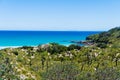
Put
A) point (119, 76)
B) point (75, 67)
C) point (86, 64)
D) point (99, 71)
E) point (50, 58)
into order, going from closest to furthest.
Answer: point (119, 76)
point (99, 71)
point (75, 67)
point (86, 64)
point (50, 58)

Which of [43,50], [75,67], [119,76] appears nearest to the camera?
[119,76]

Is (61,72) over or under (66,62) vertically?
under

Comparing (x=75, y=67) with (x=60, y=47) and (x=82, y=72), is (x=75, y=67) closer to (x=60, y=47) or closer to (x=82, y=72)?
(x=82, y=72)

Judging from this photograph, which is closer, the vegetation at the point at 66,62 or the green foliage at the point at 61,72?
the vegetation at the point at 66,62

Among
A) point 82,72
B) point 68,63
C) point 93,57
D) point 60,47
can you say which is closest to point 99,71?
point 82,72

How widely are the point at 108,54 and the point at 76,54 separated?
9728 millimetres

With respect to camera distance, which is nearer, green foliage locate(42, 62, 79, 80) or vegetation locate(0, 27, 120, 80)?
vegetation locate(0, 27, 120, 80)

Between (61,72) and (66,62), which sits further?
(66,62)

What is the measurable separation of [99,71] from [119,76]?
19.8ft

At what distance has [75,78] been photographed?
72250mm

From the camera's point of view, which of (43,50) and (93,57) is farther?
(43,50)

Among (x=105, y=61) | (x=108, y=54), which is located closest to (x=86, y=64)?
(x=105, y=61)

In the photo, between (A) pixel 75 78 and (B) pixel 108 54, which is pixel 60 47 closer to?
(B) pixel 108 54

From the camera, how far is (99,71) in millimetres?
73938
